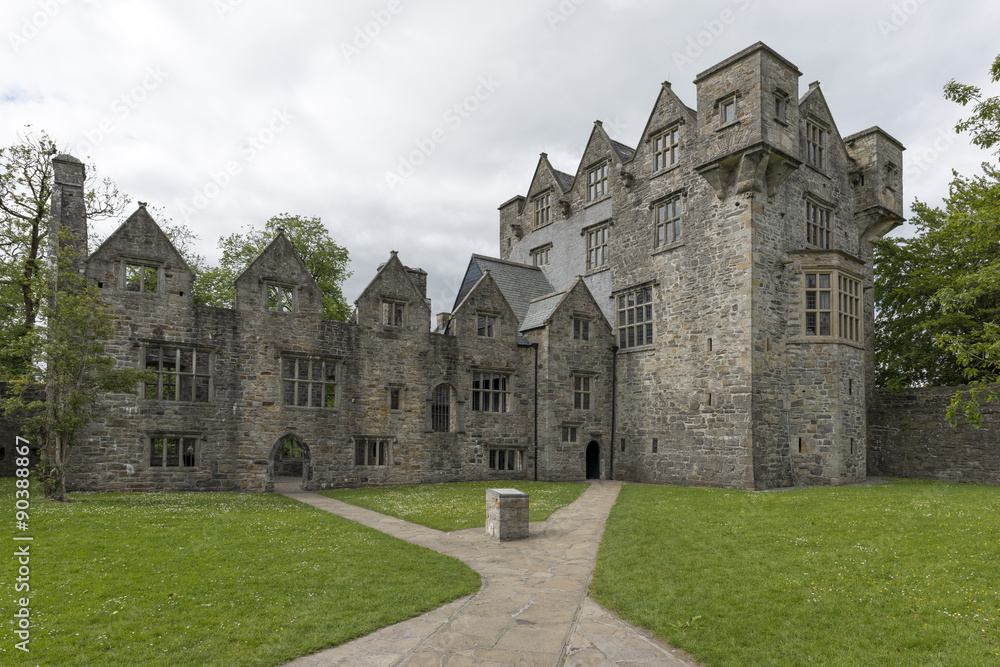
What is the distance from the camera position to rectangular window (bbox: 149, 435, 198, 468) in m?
22.4

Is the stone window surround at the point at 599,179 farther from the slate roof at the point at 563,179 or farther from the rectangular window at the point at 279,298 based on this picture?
the rectangular window at the point at 279,298

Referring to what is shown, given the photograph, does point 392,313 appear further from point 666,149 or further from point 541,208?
point 666,149

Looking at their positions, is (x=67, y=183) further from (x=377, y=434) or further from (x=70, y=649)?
(x=70, y=649)

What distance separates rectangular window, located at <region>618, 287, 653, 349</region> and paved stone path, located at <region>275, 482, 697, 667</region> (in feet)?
59.0

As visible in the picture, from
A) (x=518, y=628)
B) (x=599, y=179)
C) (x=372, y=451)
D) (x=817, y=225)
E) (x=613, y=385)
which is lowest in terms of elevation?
(x=372, y=451)

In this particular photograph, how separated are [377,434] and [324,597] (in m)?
17.5

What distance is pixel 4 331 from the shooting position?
92.0 feet

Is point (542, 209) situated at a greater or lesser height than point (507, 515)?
greater

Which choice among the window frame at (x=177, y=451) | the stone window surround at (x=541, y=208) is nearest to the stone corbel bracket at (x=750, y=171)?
the stone window surround at (x=541, y=208)

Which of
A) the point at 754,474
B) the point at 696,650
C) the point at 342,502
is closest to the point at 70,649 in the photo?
the point at 696,650

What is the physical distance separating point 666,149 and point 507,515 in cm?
2156

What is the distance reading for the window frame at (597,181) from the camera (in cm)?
3256

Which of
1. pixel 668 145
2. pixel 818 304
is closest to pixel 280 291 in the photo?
pixel 668 145

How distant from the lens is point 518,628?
316 inches
